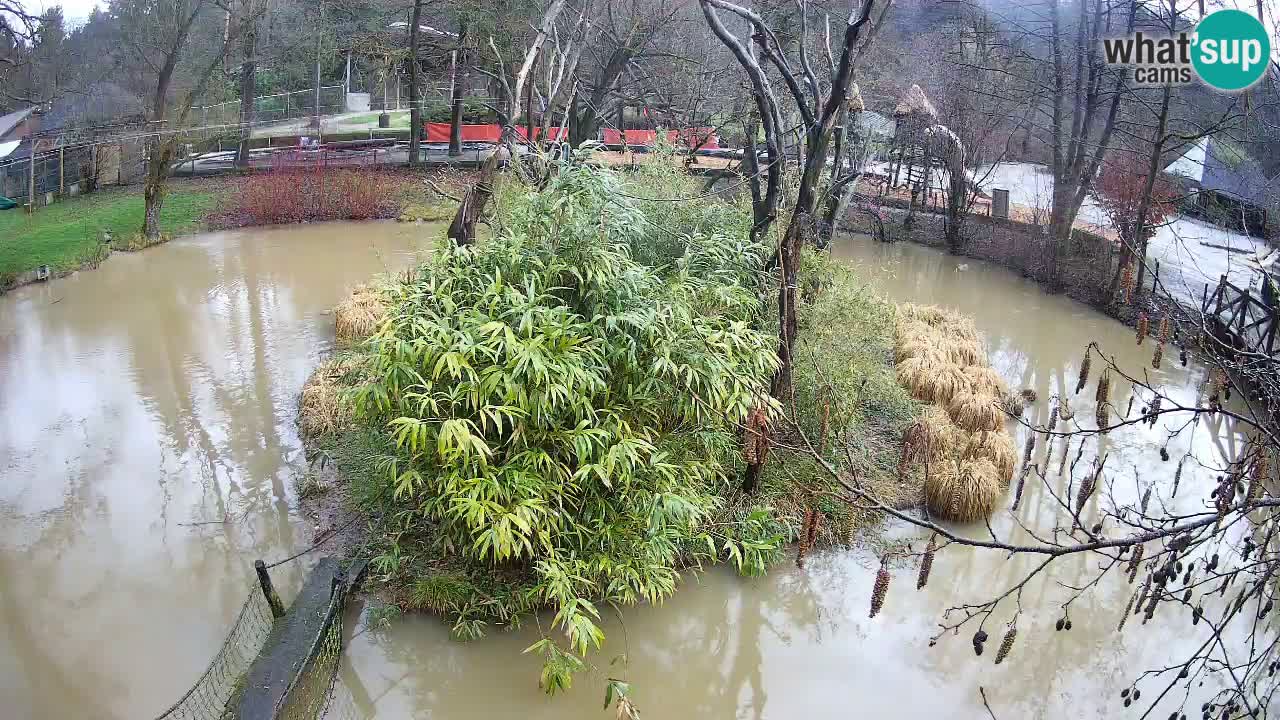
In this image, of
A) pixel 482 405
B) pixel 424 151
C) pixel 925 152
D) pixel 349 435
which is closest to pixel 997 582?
pixel 482 405

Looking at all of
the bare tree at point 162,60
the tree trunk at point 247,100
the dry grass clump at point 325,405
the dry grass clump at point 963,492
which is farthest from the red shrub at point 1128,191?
the tree trunk at point 247,100

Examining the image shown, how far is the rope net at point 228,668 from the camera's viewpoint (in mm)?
4863

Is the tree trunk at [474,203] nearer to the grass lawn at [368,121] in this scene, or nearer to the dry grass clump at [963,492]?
the dry grass clump at [963,492]

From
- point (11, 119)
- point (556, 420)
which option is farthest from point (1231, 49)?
point (11, 119)

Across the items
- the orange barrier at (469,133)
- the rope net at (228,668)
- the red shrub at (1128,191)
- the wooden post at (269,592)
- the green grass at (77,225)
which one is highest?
the orange barrier at (469,133)

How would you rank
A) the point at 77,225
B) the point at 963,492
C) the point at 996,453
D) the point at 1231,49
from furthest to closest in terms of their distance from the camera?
the point at 77,225 < the point at 1231,49 < the point at 996,453 < the point at 963,492

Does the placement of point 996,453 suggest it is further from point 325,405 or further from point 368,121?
point 368,121

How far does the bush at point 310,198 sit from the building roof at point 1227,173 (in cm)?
1267

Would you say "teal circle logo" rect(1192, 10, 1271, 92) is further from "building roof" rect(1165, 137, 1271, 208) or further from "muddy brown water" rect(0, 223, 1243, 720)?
"muddy brown water" rect(0, 223, 1243, 720)

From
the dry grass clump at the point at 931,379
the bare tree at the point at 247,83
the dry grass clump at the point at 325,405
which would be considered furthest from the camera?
the bare tree at the point at 247,83

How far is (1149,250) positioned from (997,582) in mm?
10076

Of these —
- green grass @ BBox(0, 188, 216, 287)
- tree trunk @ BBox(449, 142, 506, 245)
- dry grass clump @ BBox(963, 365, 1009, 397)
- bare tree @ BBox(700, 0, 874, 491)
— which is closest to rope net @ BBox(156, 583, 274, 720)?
bare tree @ BBox(700, 0, 874, 491)

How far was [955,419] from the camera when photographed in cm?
816

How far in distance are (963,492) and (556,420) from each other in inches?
128
